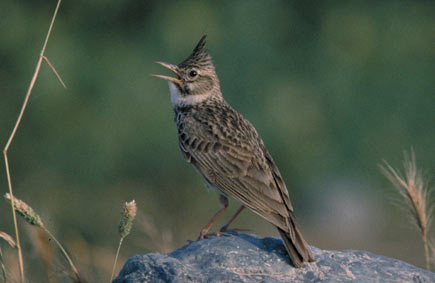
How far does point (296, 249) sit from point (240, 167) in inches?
38.0

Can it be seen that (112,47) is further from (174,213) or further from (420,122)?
(420,122)

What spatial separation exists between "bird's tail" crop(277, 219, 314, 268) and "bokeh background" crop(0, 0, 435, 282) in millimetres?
7326

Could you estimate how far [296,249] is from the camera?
4.84 meters

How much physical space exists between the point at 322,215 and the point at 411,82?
3.23 m

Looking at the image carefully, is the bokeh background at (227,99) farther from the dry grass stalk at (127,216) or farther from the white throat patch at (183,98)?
the dry grass stalk at (127,216)

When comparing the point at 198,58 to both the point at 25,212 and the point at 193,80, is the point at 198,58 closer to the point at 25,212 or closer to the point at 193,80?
the point at 193,80

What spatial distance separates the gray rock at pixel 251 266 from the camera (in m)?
4.59

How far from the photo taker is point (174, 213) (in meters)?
12.7

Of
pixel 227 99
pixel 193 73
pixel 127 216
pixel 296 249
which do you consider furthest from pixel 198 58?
pixel 227 99

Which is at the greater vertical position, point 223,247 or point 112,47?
point 112,47

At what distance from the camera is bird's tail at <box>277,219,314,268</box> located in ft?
15.8

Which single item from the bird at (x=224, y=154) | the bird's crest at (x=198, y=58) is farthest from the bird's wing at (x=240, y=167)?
the bird's crest at (x=198, y=58)

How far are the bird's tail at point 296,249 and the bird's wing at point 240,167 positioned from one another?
69 mm

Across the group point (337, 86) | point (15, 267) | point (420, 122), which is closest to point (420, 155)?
point (420, 122)
